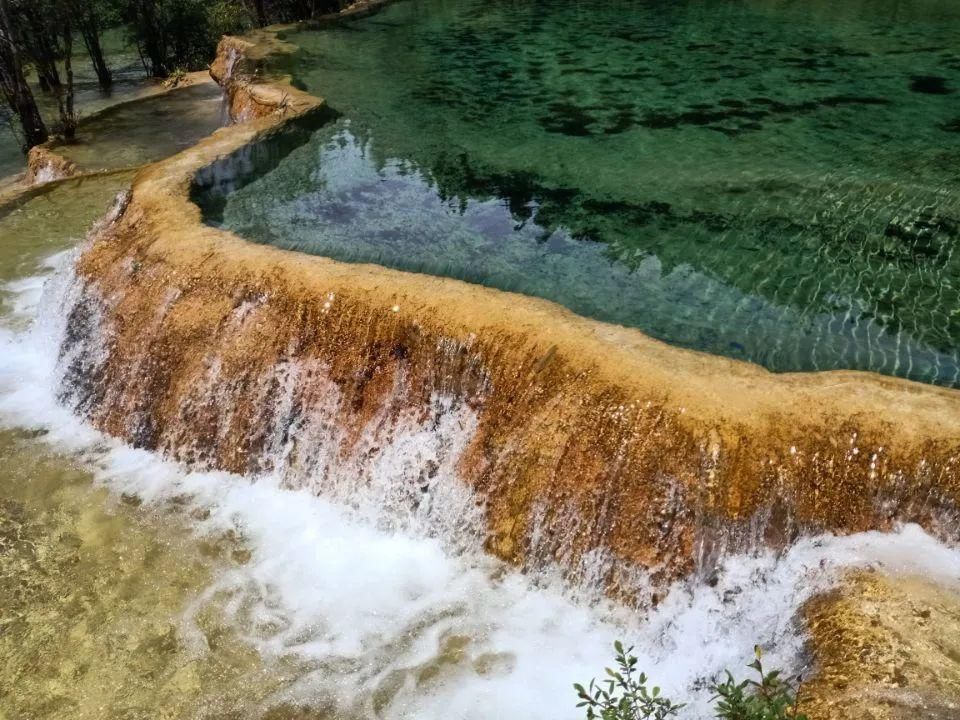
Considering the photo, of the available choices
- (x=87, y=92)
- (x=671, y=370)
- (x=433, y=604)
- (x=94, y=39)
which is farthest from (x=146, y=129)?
(x=671, y=370)

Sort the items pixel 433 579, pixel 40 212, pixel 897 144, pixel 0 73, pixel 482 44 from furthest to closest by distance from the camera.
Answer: pixel 482 44 < pixel 0 73 < pixel 40 212 < pixel 897 144 < pixel 433 579

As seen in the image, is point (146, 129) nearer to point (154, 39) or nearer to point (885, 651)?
point (154, 39)

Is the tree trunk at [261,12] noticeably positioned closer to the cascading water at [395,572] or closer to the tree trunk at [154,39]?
the tree trunk at [154,39]

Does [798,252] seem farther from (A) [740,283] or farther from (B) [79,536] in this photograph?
(B) [79,536]

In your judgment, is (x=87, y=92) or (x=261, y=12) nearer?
(x=87, y=92)

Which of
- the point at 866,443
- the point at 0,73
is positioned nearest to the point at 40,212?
the point at 0,73

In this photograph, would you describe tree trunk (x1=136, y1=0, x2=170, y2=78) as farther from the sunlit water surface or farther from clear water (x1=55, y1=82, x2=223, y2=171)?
the sunlit water surface
